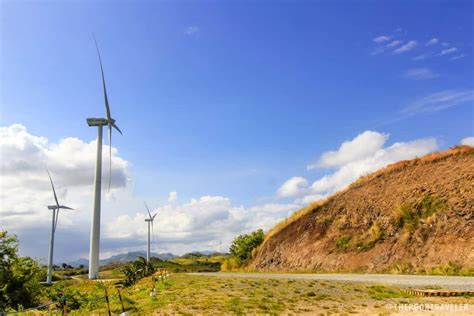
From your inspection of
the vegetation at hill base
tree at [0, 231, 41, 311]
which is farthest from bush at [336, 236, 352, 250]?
tree at [0, 231, 41, 311]

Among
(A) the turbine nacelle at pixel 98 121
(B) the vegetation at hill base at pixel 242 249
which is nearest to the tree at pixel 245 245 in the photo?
(B) the vegetation at hill base at pixel 242 249

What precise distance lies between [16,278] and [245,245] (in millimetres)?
31294

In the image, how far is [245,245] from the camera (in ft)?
177

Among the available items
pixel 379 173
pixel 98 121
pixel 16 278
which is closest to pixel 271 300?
pixel 16 278

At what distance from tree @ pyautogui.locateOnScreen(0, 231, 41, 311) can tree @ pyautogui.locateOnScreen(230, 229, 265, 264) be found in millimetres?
28552

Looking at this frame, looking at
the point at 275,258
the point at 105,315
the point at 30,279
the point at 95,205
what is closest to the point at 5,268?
the point at 30,279

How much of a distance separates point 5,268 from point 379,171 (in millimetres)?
37752

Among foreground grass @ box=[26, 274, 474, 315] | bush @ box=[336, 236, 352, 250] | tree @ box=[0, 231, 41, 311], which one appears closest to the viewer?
foreground grass @ box=[26, 274, 474, 315]

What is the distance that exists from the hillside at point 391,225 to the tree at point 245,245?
2.49 metres

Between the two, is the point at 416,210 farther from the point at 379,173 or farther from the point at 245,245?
the point at 245,245

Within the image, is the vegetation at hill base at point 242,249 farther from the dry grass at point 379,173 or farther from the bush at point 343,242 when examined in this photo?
the bush at point 343,242

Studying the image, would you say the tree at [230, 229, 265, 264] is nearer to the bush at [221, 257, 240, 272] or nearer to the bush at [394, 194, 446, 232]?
the bush at [221, 257, 240, 272]

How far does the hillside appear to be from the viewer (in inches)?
1268

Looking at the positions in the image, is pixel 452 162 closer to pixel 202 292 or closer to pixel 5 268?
pixel 202 292
